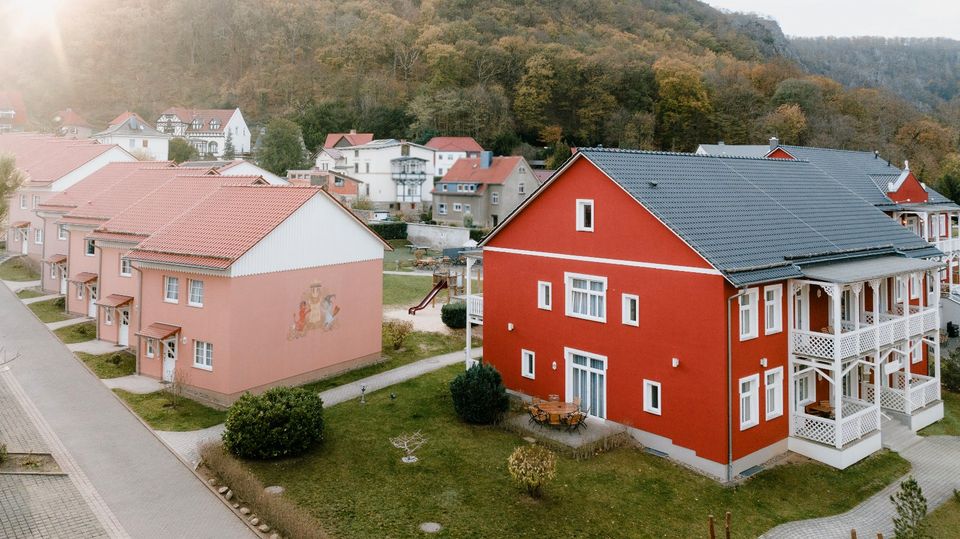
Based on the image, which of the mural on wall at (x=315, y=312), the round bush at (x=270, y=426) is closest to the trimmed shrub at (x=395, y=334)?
the mural on wall at (x=315, y=312)

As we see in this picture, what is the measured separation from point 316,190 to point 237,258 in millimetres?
4020

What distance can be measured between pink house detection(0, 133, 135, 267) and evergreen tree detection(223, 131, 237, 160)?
42.9 m

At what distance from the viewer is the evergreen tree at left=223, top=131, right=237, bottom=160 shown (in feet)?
278

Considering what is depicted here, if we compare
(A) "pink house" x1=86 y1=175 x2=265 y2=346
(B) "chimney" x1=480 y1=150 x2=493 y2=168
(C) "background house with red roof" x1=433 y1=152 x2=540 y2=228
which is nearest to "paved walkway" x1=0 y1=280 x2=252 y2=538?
(A) "pink house" x1=86 y1=175 x2=265 y2=346

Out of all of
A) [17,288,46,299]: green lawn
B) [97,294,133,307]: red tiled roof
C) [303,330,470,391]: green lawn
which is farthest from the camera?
[17,288,46,299]: green lawn

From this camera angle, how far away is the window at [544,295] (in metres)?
19.8

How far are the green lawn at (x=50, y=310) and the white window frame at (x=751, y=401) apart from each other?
28839mm

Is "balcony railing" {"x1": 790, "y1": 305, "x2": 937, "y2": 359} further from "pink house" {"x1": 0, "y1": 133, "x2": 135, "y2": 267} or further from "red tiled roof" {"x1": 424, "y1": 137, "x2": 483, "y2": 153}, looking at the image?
"red tiled roof" {"x1": 424, "y1": 137, "x2": 483, "y2": 153}

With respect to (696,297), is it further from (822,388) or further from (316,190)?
(316,190)

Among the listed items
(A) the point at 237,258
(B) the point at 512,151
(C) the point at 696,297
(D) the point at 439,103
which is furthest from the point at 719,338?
(D) the point at 439,103

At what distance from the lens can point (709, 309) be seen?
15648mm

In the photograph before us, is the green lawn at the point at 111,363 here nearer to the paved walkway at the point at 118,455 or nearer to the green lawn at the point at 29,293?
the paved walkway at the point at 118,455

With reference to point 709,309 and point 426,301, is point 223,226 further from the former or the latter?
point 709,309

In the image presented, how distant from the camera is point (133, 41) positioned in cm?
12000
